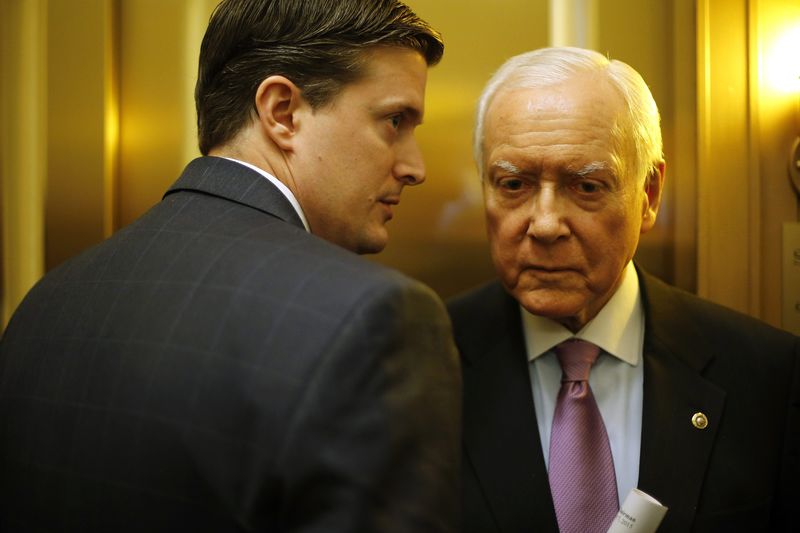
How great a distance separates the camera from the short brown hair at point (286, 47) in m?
1.18

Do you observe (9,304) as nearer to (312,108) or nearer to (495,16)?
(312,108)

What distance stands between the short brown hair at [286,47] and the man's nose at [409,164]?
6.7 inches

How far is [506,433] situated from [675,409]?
31cm

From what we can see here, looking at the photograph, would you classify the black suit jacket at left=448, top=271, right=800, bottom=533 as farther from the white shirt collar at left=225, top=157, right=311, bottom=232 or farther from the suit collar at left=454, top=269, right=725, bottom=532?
the white shirt collar at left=225, top=157, right=311, bottom=232

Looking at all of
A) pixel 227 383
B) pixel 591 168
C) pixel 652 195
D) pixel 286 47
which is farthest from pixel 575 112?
pixel 227 383

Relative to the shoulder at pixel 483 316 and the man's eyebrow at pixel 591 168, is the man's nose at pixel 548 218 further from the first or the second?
the shoulder at pixel 483 316

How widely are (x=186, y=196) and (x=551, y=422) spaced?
2.68ft

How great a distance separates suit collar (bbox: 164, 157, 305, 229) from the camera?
1.04m

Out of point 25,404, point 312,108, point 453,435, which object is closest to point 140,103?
point 312,108

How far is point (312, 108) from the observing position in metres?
1.19

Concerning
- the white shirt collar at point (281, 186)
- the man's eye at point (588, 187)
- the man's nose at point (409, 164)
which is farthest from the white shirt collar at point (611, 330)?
the white shirt collar at point (281, 186)

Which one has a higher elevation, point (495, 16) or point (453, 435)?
point (495, 16)

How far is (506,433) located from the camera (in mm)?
1451

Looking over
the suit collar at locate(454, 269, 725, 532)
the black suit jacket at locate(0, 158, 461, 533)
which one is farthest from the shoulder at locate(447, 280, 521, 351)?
the black suit jacket at locate(0, 158, 461, 533)
